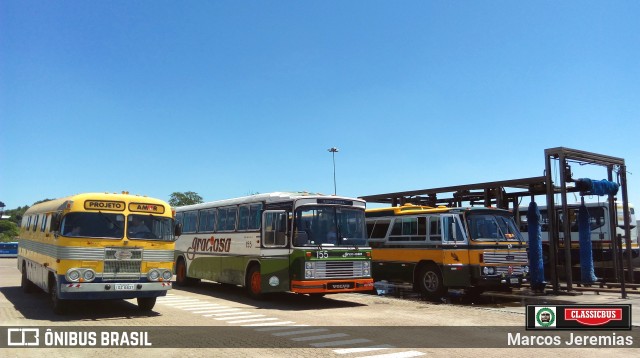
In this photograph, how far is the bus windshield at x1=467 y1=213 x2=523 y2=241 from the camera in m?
16.5

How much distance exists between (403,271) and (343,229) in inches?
167

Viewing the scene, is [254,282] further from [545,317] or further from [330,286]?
[545,317]

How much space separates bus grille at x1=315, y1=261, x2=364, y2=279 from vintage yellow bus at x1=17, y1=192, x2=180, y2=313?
3.98 metres

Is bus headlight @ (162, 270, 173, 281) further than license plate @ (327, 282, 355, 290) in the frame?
No

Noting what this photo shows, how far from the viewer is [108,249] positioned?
11.9 metres

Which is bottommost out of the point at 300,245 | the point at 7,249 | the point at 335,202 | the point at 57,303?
the point at 57,303

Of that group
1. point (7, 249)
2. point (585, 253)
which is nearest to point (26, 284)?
point (585, 253)

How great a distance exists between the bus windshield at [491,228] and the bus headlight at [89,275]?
10.7m

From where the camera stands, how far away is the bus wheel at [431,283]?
1692 centimetres

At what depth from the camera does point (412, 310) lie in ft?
45.5

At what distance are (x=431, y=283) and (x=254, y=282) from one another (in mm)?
5706

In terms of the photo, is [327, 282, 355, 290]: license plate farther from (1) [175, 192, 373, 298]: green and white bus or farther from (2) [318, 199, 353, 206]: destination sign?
(2) [318, 199, 353, 206]: destination sign

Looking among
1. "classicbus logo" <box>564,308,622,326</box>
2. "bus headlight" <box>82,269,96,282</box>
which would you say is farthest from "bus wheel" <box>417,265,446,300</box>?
"bus headlight" <box>82,269,96,282</box>

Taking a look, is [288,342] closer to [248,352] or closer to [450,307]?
[248,352]
